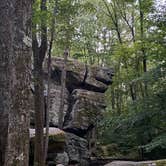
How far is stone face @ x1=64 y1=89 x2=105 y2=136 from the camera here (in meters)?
18.0

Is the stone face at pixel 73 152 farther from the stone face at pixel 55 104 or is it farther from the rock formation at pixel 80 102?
the stone face at pixel 55 104

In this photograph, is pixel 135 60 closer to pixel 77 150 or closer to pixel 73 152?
pixel 77 150

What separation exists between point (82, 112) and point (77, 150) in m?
2.14

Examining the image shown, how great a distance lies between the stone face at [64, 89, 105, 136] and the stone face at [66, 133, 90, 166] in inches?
21.7

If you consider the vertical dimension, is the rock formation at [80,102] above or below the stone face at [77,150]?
above

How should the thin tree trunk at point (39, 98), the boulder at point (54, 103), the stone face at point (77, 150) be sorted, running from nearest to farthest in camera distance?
the thin tree trunk at point (39, 98) → the stone face at point (77, 150) → the boulder at point (54, 103)

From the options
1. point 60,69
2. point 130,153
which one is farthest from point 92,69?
point 130,153

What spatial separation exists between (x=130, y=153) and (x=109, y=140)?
5.65ft

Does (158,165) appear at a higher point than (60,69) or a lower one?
lower

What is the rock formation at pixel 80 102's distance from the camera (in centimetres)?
1759

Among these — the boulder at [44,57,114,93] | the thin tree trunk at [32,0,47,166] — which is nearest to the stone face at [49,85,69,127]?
the boulder at [44,57,114,93]

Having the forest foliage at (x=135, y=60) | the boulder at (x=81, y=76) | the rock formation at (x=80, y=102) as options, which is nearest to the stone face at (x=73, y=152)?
the rock formation at (x=80, y=102)

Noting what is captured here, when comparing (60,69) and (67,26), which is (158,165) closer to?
(67,26)

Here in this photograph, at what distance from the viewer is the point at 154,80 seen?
13281 millimetres
